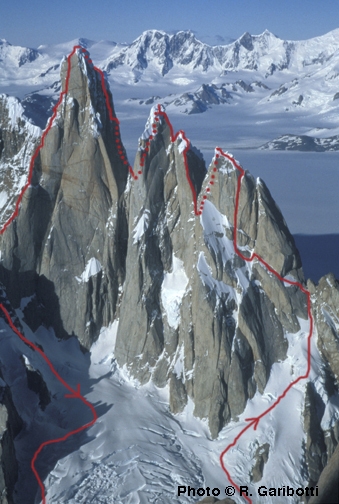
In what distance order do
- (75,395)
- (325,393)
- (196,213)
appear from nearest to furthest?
(325,393) < (75,395) < (196,213)

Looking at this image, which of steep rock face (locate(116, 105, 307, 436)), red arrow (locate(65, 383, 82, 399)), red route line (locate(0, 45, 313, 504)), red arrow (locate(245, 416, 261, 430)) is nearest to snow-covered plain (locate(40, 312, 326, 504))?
red arrow (locate(245, 416, 261, 430))

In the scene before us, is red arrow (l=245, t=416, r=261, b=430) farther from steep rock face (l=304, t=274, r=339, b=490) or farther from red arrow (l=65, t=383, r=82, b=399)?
red arrow (l=65, t=383, r=82, b=399)

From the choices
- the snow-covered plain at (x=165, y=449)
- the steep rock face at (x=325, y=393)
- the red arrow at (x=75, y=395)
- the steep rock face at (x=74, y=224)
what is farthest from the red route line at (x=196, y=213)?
the steep rock face at (x=325, y=393)

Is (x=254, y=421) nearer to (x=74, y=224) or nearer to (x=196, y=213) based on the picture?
(x=196, y=213)

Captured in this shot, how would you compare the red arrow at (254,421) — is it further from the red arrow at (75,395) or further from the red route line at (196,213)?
the red arrow at (75,395)

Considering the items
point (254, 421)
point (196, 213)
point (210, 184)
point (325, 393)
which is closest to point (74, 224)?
point (196, 213)

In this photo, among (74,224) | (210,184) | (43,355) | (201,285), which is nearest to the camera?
(201,285)
